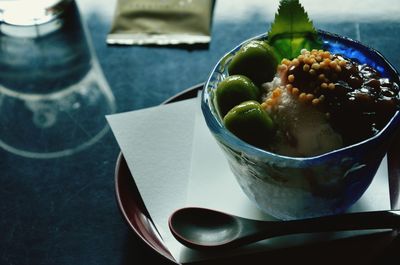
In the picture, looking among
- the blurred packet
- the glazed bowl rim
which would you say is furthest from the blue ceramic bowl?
the blurred packet

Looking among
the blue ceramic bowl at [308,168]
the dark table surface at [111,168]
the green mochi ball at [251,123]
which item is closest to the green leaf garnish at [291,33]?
the blue ceramic bowl at [308,168]

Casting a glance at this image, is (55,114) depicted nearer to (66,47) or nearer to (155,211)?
(66,47)

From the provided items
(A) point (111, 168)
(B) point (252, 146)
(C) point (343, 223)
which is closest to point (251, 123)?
(B) point (252, 146)

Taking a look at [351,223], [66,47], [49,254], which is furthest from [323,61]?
[66,47]

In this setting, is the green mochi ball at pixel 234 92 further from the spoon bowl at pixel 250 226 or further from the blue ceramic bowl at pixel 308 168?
the spoon bowl at pixel 250 226

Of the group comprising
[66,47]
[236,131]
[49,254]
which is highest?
[236,131]
